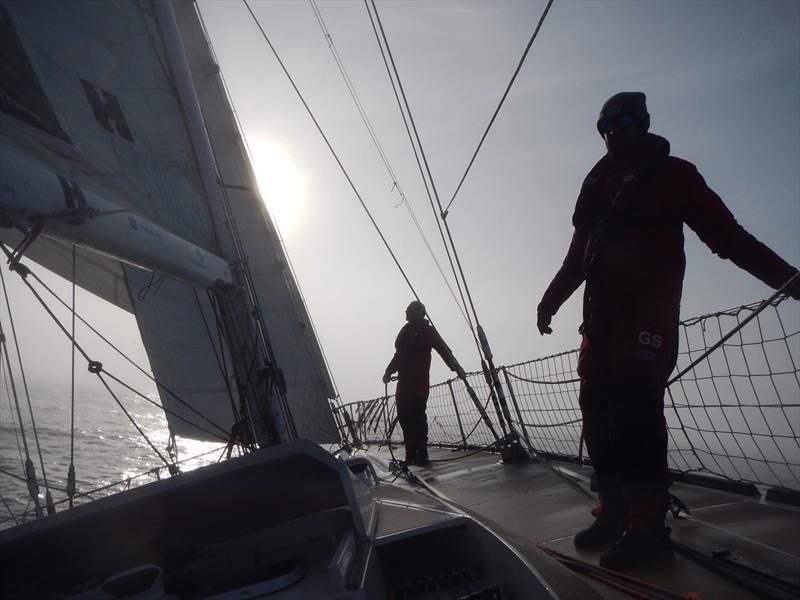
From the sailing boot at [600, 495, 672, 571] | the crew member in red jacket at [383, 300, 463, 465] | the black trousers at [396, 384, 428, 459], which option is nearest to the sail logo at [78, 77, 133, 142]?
the crew member in red jacket at [383, 300, 463, 465]

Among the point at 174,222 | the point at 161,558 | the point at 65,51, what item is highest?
the point at 65,51

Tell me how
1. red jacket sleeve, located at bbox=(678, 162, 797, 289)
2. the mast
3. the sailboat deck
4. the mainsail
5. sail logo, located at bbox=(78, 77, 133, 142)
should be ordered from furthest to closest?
the mast < sail logo, located at bbox=(78, 77, 133, 142) < the mainsail < red jacket sleeve, located at bbox=(678, 162, 797, 289) < the sailboat deck

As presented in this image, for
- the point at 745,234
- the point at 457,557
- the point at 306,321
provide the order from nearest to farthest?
the point at 457,557 < the point at 745,234 < the point at 306,321

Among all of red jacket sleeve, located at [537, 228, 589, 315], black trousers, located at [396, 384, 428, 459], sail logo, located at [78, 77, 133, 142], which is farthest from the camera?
black trousers, located at [396, 384, 428, 459]

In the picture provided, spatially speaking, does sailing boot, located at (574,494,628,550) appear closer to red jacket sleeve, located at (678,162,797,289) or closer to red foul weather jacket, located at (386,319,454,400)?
red jacket sleeve, located at (678,162,797,289)

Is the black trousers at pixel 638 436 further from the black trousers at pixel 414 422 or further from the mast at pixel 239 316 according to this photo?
the black trousers at pixel 414 422

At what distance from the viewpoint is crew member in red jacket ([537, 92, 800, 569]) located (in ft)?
6.39

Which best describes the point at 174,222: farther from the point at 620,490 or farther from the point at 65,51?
the point at 620,490

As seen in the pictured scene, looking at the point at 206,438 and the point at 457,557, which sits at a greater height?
the point at 206,438

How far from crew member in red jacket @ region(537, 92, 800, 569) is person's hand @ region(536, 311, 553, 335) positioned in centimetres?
44

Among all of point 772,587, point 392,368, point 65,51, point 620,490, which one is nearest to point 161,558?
point 620,490

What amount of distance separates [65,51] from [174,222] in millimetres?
1191

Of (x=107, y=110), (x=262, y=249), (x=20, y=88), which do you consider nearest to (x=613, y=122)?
(x=20, y=88)

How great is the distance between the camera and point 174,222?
374 centimetres
